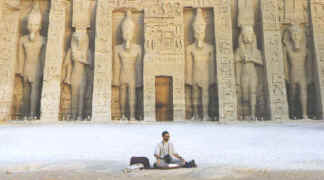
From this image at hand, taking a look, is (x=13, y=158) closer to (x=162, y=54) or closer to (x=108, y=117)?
(x=108, y=117)

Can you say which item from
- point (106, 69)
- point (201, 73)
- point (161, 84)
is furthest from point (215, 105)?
point (106, 69)

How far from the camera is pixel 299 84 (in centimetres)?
1214

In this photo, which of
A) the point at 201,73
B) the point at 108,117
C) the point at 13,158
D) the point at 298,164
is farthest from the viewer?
the point at 201,73

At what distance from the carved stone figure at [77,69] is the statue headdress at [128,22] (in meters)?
1.40

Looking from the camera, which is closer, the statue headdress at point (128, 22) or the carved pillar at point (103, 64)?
the carved pillar at point (103, 64)

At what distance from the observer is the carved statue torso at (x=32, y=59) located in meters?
12.3

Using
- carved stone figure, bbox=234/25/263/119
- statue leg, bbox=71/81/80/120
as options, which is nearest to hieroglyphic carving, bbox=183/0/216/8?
carved stone figure, bbox=234/25/263/119

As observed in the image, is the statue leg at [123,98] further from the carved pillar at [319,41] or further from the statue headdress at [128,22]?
the carved pillar at [319,41]

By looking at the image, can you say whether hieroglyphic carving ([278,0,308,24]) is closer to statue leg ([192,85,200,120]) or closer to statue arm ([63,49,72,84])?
statue leg ([192,85,200,120])

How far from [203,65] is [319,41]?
3.88 metres

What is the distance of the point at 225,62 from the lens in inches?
472

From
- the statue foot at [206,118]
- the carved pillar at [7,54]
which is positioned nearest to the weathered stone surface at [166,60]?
the carved pillar at [7,54]

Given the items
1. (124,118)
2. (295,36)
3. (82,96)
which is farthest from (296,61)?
(82,96)

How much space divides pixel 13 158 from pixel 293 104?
9.16 meters
